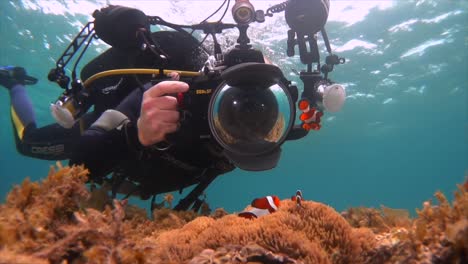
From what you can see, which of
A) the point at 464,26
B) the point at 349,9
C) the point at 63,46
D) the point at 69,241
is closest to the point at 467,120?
the point at 464,26

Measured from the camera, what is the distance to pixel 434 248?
4.76 ft

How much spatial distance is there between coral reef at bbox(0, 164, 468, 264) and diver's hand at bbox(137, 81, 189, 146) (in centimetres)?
60

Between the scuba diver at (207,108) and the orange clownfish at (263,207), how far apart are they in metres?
0.44

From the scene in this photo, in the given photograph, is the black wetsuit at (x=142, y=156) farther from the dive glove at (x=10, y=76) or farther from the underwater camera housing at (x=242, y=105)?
the dive glove at (x=10, y=76)

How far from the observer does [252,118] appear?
2336 mm

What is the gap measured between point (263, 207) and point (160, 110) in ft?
3.95

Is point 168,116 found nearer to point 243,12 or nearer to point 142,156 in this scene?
point 142,156

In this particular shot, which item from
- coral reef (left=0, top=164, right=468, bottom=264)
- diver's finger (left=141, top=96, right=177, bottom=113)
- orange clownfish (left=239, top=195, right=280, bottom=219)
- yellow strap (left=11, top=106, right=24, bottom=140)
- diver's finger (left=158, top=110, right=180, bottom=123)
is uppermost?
diver's finger (left=141, top=96, right=177, bottom=113)

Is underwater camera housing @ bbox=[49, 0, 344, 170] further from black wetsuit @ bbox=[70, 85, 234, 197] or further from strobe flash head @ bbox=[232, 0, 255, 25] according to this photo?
black wetsuit @ bbox=[70, 85, 234, 197]

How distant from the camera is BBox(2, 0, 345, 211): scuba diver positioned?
2.31 metres

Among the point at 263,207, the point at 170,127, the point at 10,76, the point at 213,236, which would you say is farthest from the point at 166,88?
the point at 10,76

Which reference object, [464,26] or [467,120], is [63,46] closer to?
[464,26]

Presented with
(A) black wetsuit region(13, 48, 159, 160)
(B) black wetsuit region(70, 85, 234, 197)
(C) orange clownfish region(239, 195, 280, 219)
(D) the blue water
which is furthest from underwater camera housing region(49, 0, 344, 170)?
(D) the blue water

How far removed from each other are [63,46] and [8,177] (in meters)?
95.8
